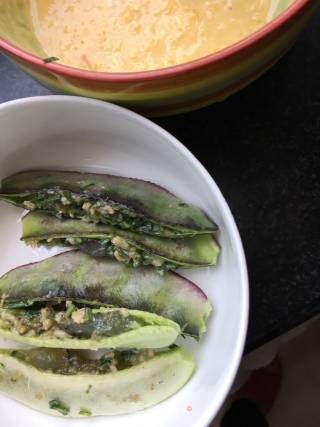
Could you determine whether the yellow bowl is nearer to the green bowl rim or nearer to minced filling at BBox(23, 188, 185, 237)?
the green bowl rim

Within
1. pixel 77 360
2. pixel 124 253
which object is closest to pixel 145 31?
pixel 124 253

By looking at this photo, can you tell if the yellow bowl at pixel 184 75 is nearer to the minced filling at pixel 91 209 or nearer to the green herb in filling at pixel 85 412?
the minced filling at pixel 91 209

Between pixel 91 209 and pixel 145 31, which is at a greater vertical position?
pixel 145 31

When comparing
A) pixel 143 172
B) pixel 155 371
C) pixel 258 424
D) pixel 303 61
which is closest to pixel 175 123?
pixel 143 172

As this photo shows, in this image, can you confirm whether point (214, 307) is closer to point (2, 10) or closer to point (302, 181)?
point (302, 181)

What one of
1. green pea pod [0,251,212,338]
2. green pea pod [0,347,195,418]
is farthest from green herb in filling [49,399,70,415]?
green pea pod [0,251,212,338]

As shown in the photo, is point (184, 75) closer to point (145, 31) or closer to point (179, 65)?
point (179, 65)
